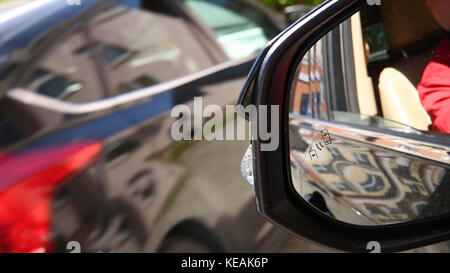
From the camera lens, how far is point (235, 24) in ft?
13.6

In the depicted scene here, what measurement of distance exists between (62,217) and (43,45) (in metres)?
0.85

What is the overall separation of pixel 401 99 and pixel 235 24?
105 inches

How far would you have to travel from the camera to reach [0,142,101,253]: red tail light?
2.15 m

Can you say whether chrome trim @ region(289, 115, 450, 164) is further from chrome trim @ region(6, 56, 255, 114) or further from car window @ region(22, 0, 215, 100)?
car window @ region(22, 0, 215, 100)

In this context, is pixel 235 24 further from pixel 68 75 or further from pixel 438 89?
pixel 438 89

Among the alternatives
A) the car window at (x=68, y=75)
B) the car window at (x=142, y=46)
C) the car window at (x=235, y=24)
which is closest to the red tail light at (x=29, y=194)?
the car window at (x=68, y=75)

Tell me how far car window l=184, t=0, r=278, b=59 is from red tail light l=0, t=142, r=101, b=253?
1.68 metres

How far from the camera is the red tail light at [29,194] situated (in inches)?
84.7

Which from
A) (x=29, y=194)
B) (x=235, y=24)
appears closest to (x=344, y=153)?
(x=29, y=194)

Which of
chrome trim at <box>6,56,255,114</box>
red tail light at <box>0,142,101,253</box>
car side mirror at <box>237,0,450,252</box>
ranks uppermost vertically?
car side mirror at <box>237,0,450,252</box>

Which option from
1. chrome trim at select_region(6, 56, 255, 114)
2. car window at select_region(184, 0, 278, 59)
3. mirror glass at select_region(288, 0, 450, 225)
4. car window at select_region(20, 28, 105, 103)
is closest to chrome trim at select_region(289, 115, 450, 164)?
mirror glass at select_region(288, 0, 450, 225)

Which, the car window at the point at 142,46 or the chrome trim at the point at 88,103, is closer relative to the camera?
the chrome trim at the point at 88,103

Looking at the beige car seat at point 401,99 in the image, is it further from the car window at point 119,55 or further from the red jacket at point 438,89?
the car window at point 119,55

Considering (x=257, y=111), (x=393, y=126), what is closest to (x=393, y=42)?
(x=393, y=126)
